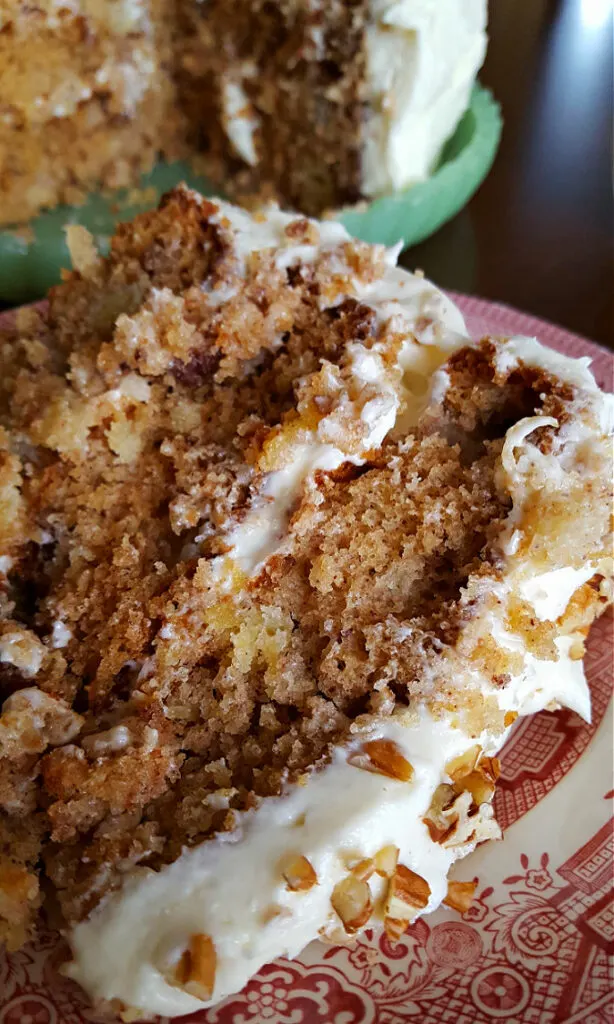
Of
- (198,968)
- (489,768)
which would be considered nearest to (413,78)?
(489,768)

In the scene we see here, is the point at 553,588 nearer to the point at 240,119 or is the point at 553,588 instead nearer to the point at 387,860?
the point at 387,860

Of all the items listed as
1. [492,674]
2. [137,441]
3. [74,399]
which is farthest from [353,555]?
[74,399]

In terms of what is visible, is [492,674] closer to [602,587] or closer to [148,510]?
[602,587]

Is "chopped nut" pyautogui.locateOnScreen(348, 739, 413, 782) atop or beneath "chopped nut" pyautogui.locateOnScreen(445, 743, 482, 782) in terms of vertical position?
atop

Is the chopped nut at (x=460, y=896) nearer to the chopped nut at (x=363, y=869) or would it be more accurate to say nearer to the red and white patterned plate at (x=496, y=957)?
the red and white patterned plate at (x=496, y=957)

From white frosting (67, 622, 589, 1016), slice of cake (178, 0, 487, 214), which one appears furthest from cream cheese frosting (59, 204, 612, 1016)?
slice of cake (178, 0, 487, 214)

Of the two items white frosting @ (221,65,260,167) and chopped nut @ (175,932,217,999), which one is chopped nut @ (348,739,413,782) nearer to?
chopped nut @ (175,932,217,999)
